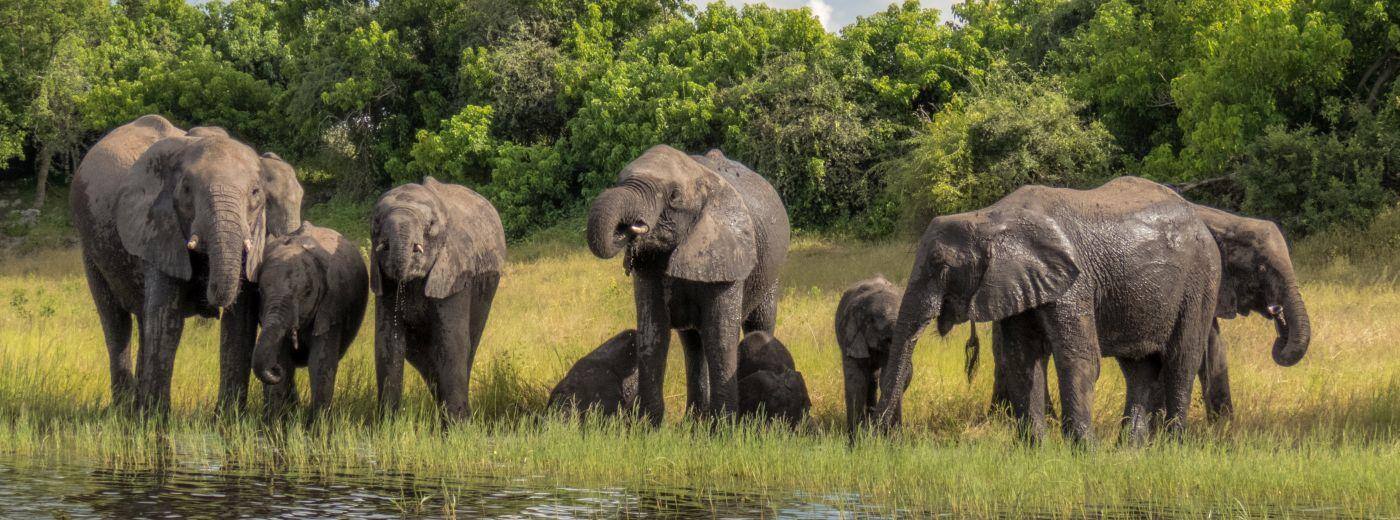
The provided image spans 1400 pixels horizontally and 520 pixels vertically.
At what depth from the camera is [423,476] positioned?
9.62 meters

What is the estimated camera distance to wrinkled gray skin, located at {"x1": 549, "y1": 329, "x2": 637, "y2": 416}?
11.7 metres

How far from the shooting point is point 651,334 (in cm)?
1111

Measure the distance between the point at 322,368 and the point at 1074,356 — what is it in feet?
16.4

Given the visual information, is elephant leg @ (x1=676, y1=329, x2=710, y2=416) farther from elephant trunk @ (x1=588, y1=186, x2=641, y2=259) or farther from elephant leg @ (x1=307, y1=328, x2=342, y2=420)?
elephant leg @ (x1=307, y1=328, x2=342, y2=420)

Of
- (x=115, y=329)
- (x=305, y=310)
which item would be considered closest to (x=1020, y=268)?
(x=305, y=310)

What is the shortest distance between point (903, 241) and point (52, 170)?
106 feet

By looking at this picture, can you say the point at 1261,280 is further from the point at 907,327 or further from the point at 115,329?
the point at 115,329

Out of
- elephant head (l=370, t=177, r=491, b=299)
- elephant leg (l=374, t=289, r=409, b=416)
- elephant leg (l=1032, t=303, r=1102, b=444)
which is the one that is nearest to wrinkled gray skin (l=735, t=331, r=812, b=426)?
elephant head (l=370, t=177, r=491, b=299)

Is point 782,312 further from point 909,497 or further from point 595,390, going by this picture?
point 909,497

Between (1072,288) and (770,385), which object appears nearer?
(1072,288)

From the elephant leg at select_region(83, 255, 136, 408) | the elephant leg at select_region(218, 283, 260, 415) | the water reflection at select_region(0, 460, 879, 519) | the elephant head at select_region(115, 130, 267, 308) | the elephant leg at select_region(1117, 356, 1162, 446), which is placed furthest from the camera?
the elephant leg at select_region(83, 255, 136, 408)

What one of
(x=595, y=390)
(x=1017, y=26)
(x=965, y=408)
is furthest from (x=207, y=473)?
(x=1017, y=26)

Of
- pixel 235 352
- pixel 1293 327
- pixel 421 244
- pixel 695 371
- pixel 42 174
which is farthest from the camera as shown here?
pixel 42 174

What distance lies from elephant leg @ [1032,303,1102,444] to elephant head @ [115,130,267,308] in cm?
518
